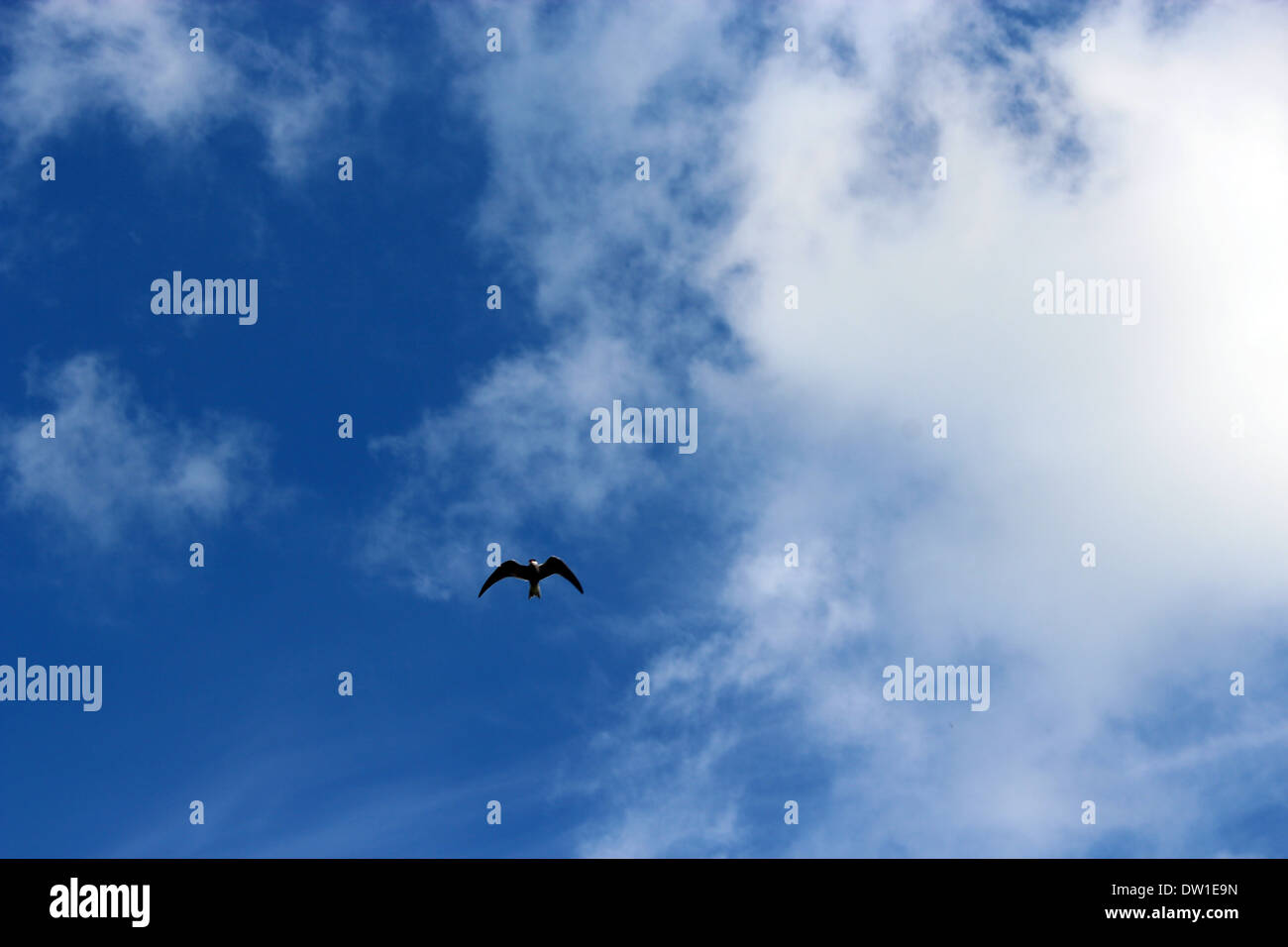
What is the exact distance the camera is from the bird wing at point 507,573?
3675 centimetres

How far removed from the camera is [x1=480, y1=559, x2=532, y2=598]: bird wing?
36750mm

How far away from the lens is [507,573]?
3684 cm
